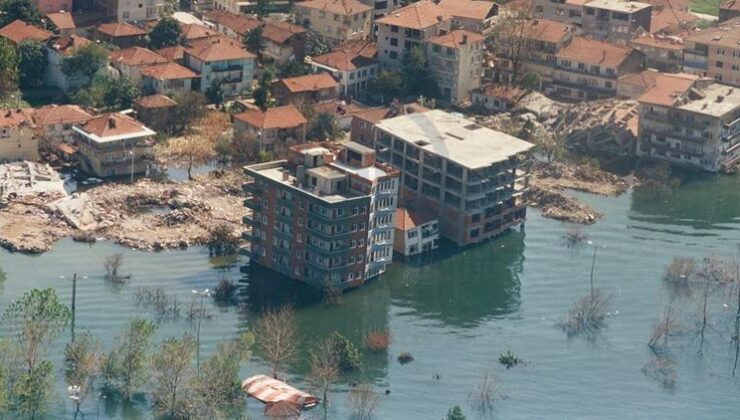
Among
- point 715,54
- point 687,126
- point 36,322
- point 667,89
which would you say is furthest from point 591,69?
point 36,322

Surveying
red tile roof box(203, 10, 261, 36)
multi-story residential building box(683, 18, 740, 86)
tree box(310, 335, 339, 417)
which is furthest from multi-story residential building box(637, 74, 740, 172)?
tree box(310, 335, 339, 417)

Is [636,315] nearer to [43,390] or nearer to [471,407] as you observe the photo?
A: [471,407]

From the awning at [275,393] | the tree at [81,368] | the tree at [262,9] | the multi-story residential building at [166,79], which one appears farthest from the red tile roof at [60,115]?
the awning at [275,393]

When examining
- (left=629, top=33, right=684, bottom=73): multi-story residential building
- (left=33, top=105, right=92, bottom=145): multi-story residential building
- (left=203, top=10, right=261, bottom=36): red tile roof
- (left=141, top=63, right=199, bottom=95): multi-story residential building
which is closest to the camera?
(left=33, top=105, right=92, bottom=145): multi-story residential building

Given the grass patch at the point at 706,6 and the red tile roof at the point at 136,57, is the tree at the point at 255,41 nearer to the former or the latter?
the red tile roof at the point at 136,57

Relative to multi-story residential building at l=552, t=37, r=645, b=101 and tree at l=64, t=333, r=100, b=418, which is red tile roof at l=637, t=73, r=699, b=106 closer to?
multi-story residential building at l=552, t=37, r=645, b=101

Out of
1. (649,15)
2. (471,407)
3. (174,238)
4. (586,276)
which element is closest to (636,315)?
(586,276)
